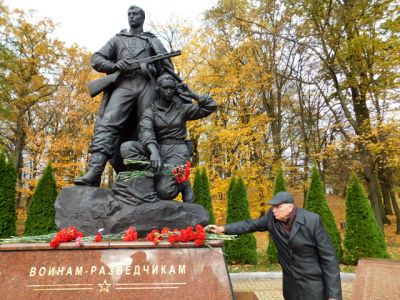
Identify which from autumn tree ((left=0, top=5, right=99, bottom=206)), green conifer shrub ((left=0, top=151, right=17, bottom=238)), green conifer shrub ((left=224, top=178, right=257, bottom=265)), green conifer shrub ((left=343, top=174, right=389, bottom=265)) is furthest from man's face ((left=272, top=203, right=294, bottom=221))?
autumn tree ((left=0, top=5, right=99, bottom=206))

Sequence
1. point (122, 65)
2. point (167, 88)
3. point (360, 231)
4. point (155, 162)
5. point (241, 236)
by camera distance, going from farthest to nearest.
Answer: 1. point (241, 236)
2. point (360, 231)
3. point (122, 65)
4. point (167, 88)
5. point (155, 162)

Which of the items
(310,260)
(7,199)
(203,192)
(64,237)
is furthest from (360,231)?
(7,199)

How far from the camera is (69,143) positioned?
15125 mm

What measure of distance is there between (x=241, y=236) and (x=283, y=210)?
6.59 metres

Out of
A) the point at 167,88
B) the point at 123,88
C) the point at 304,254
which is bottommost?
the point at 304,254

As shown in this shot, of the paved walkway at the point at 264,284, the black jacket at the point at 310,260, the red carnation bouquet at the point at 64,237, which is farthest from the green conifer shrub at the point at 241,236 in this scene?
the red carnation bouquet at the point at 64,237

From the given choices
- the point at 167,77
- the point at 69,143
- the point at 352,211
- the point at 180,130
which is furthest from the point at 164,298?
the point at 69,143

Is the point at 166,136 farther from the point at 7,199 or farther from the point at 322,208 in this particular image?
the point at 7,199

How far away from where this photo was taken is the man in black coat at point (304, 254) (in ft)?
8.96

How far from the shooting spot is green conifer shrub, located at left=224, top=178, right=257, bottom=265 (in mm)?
9156

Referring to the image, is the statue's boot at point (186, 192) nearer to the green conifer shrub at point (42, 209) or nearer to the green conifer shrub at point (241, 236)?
the green conifer shrub at point (241, 236)

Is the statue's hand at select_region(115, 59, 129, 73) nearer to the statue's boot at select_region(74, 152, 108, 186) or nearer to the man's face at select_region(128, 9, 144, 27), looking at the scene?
the man's face at select_region(128, 9, 144, 27)

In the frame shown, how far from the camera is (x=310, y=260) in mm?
2828

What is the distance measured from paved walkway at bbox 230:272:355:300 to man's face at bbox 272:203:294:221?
3713 mm
